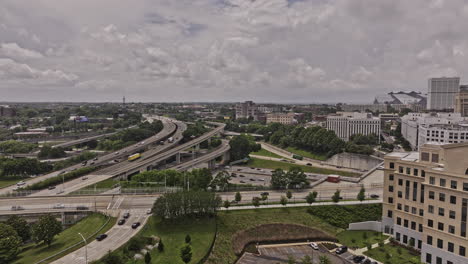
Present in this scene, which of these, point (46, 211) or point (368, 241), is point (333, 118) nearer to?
point (368, 241)

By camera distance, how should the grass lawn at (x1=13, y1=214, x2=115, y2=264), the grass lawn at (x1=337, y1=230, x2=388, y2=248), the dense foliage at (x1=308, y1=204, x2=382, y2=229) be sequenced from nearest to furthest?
the grass lawn at (x1=13, y1=214, x2=115, y2=264) < the grass lawn at (x1=337, y1=230, x2=388, y2=248) < the dense foliage at (x1=308, y1=204, x2=382, y2=229)

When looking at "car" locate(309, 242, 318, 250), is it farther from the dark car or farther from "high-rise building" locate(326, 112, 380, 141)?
"high-rise building" locate(326, 112, 380, 141)

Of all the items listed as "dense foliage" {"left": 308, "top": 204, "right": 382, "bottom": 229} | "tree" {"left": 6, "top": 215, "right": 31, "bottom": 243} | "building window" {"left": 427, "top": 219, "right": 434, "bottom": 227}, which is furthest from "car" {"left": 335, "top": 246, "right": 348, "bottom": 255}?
"tree" {"left": 6, "top": 215, "right": 31, "bottom": 243}

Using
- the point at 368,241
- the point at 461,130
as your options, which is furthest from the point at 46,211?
the point at 461,130

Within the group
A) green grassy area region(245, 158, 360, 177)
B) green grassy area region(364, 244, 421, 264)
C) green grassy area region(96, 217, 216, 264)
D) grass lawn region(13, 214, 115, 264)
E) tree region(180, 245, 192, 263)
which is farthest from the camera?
green grassy area region(245, 158, 360, 177)

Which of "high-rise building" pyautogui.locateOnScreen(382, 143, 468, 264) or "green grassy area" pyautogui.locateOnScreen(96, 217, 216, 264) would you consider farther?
"green grassy area" pyautogui.locateOnScreen(96, 217, 216, 264)

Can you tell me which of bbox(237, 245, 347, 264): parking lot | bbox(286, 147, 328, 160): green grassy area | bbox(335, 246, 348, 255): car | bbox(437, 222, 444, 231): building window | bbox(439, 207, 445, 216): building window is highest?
bbox(439, 207, 445, 216): building window

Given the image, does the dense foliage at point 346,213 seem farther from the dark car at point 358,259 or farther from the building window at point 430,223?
the building window at point 430,223
